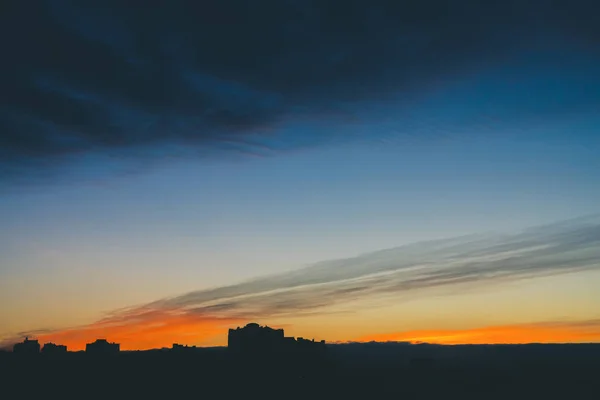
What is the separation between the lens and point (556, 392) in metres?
191

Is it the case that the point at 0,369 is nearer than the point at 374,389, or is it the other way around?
the point at 0,369

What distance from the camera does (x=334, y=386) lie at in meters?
186

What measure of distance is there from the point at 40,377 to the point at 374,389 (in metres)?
98.1

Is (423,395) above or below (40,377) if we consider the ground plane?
below

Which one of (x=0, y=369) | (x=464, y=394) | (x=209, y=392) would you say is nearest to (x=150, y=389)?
(x=209, y=392)

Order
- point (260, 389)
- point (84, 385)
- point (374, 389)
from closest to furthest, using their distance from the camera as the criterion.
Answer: point (84, 385) → point (260, 389) → point (374, 389)

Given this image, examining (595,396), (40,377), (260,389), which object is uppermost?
(40,377)

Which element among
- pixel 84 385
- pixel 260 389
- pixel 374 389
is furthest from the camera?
pixel 374 389

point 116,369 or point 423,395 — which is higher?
point 116,369

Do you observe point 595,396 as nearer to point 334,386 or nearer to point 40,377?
point 334,386

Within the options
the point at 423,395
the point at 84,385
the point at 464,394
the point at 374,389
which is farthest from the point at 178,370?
the point at 464,394

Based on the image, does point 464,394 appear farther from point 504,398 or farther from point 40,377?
point 40,377

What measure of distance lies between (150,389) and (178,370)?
21.0 metres

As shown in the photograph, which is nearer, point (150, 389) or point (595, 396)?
point (150, 389)
